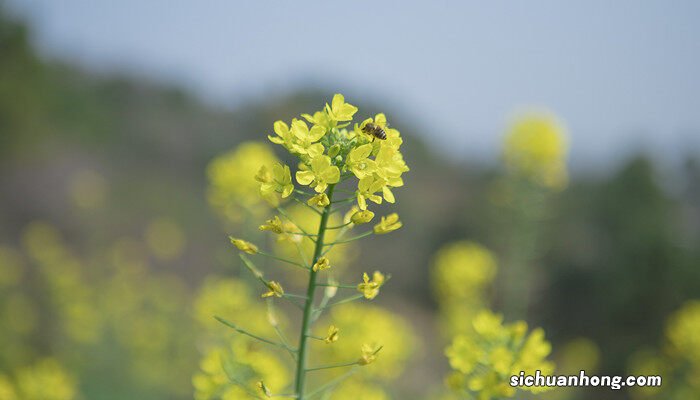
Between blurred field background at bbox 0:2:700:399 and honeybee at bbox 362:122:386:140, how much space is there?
10.9 feet

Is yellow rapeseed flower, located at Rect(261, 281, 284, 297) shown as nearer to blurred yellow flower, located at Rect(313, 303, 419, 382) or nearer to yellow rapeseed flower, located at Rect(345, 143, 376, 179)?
yellow rapeseed flower, located at Rect(345, 143, 376, 179)

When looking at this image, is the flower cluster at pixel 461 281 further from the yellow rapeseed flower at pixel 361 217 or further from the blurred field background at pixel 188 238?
the yellow rapeseed flower at pixel 361 217

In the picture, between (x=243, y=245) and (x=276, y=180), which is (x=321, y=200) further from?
(x=243, y=245)

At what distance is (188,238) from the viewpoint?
60.5 feet

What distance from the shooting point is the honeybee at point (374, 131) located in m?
2.11

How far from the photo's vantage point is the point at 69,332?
32.4ft

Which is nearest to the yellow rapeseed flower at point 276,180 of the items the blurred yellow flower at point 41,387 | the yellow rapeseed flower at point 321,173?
the yellow rapeseed flower at point 321,173

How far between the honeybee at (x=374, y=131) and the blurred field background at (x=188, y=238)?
10.9ft

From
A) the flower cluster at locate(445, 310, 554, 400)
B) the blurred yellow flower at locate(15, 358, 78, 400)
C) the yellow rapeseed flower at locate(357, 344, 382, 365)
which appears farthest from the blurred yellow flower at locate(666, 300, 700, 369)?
the blurred yellow flower at locate(15, 358, 78, 400)

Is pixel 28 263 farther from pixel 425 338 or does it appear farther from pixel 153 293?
pixel 425 338

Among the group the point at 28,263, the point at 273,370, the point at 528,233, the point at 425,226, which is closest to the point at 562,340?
the point at 425,226

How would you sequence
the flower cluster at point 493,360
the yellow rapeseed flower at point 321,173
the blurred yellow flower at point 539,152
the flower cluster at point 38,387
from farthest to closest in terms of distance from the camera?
the blurred yellow flower at point 539,152 → the flower cluster at point 38,387 → the flower cluster at point 493,360 → the yellow rapeseed flower at point 321,173

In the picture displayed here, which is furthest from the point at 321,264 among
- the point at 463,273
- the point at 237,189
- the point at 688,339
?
the point at 463,273

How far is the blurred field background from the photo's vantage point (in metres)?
9.56
